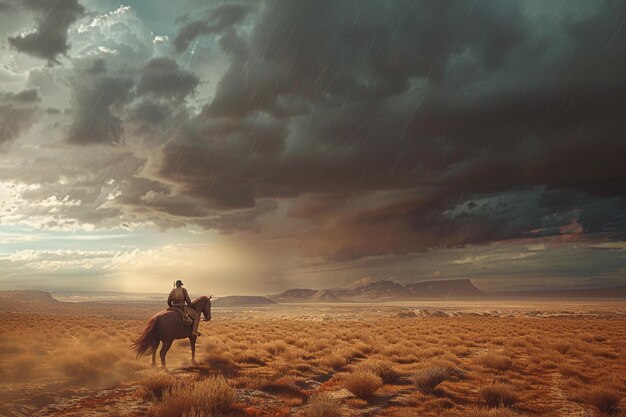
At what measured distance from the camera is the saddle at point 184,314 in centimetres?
1471

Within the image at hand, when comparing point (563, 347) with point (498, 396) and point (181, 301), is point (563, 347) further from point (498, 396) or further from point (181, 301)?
point (181, 301)

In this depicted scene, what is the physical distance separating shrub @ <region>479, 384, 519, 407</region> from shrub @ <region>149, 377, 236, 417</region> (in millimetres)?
6807

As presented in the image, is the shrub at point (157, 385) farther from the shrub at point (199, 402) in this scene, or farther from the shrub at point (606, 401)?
the shrub at point (606, 401)

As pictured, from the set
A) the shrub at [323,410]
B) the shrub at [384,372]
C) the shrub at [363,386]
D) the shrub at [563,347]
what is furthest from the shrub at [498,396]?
the shrub at [563,347]

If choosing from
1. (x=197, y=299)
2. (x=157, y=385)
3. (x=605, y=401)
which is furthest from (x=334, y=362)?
(x=605, y=401)

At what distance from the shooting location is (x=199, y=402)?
879 centimetres

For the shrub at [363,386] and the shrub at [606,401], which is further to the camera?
the shrub at [363,386]

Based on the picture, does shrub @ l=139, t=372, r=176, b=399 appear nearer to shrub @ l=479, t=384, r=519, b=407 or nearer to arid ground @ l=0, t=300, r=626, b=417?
arid ground @ l=0, t=300, r=626, b=417

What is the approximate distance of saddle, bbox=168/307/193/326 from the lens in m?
14.7

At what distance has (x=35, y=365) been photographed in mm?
15445

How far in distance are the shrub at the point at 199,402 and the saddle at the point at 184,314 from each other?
5182 millimetres

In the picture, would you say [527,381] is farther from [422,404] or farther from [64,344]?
[64,344]

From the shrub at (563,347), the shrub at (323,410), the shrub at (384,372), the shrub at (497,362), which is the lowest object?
the shrub at (563,347)

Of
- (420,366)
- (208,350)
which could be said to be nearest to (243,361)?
(208,350)
